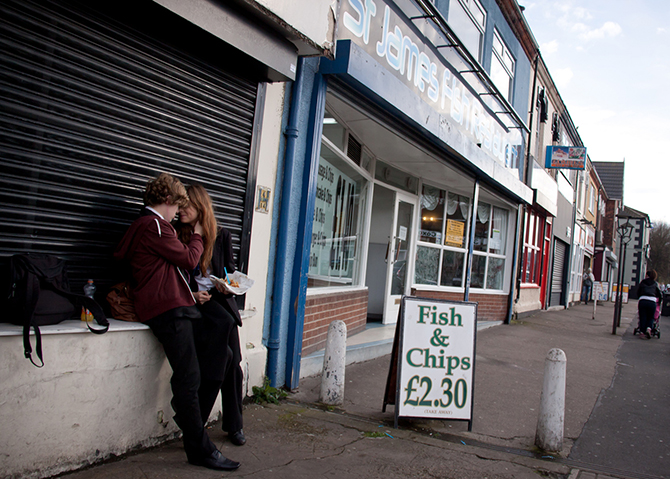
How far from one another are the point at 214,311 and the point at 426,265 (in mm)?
6868

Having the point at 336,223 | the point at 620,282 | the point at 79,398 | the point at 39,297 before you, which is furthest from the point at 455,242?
the point at 39,297

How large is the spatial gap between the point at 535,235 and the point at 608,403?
10258 mm

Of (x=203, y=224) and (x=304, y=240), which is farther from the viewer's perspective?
(x=304, y=240)

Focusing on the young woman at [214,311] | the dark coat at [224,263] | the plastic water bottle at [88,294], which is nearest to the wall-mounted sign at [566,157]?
the dark coat at [224,263]

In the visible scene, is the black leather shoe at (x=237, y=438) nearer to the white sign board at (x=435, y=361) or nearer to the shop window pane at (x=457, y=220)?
the white sign board at (x=435, y=361)

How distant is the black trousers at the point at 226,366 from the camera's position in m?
3.15

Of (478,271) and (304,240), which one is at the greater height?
(304,240)

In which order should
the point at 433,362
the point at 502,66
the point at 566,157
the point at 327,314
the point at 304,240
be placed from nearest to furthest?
the point at 433,362 < the point at 304,240 < the point at 327,314 < the point at 502,66 < the point at 566,157

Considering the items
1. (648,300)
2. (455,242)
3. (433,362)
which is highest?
(455,242)

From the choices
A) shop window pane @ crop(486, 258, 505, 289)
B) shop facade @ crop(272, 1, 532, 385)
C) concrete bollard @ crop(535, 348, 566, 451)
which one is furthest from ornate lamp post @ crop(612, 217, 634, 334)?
concrete bollard @ crop(535, 348, 566, 451)

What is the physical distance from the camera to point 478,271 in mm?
11195

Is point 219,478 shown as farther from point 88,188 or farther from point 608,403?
point 608,403

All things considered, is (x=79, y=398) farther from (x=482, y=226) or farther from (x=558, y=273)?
(x=558, y=273)

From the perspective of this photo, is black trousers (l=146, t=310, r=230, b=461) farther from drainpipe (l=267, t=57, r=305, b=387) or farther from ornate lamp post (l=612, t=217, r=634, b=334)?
ornate lamp post (l=612, t=217, r=634, b=334)
